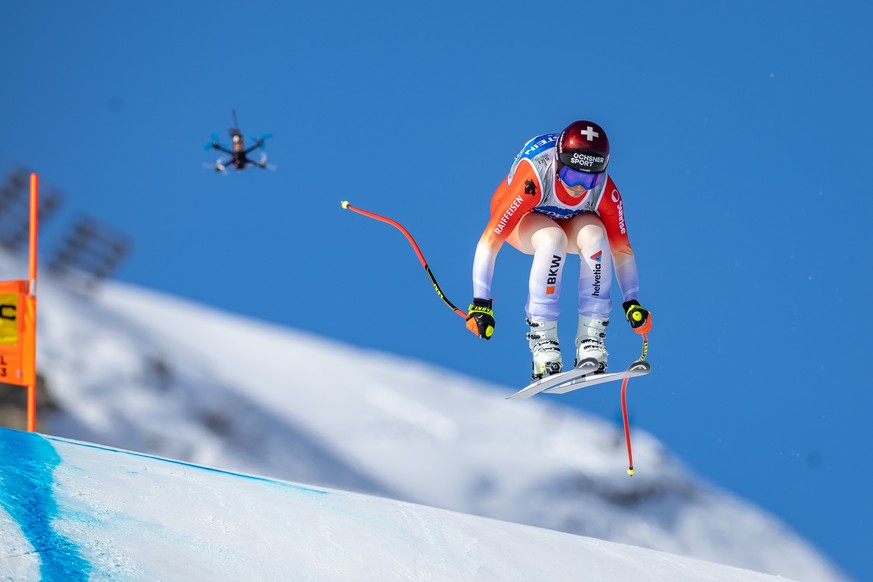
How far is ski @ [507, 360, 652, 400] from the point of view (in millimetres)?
5844

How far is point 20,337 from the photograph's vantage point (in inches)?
276

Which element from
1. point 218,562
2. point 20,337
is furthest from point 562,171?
point 20,337

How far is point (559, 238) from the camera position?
601cm

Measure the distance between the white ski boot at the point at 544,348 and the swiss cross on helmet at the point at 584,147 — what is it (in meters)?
0.86

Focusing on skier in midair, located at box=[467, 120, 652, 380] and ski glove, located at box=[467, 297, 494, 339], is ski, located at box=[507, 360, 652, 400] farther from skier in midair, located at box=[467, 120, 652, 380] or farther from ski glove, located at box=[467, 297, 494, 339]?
ski glove, located at box=[467, 297, 494, 339]

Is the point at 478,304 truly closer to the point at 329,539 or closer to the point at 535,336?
the point at 535,336

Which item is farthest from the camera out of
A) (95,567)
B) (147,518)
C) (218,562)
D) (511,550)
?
(511,550)

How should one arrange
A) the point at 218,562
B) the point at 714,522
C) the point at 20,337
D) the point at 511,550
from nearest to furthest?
the point at 218,562 < the point at 511,550 < the point at 20,337 < the point at 714,522

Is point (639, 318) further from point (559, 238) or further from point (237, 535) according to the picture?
point (237, 535)

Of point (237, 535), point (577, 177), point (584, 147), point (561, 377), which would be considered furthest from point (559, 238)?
point (237, 535)

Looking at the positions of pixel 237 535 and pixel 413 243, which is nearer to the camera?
pixel 237 535

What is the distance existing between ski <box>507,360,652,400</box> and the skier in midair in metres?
0.06

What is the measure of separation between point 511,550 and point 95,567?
2.31m

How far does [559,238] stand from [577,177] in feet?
1.10
